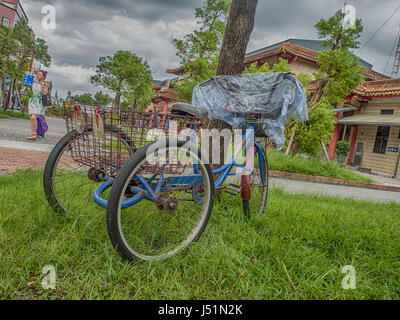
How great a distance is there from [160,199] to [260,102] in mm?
1315

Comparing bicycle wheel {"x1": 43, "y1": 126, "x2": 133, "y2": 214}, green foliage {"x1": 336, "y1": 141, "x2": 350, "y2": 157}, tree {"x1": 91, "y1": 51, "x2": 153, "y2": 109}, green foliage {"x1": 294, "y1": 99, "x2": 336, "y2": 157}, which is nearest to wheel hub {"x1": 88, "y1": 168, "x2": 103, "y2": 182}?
bicycle wheel {"x1": 43, "y1": 126, "x2": 133, "y2": 214}

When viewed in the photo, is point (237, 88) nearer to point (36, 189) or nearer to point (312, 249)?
point (312, 249)

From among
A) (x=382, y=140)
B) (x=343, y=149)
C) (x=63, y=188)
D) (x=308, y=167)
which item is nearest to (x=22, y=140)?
(x=63, y=188)

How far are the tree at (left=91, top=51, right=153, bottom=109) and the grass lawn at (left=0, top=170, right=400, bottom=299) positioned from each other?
77.4ft

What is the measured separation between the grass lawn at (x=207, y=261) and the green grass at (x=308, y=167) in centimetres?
464

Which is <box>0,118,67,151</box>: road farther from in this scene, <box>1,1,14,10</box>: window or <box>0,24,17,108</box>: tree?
<box>1,1,14,10</box>: window

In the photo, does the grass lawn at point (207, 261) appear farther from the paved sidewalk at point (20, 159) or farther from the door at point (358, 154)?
the door at point (358, 154)

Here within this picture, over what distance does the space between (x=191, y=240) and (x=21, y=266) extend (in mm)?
976

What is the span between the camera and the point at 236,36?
2.95 meters

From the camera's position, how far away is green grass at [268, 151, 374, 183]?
22.9 feet

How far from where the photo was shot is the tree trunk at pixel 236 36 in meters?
2.91

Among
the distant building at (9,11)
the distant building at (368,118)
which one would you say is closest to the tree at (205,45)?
the distant building at (368,118)

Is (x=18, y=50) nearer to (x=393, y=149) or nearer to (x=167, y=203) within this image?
(x=167, y=203)
